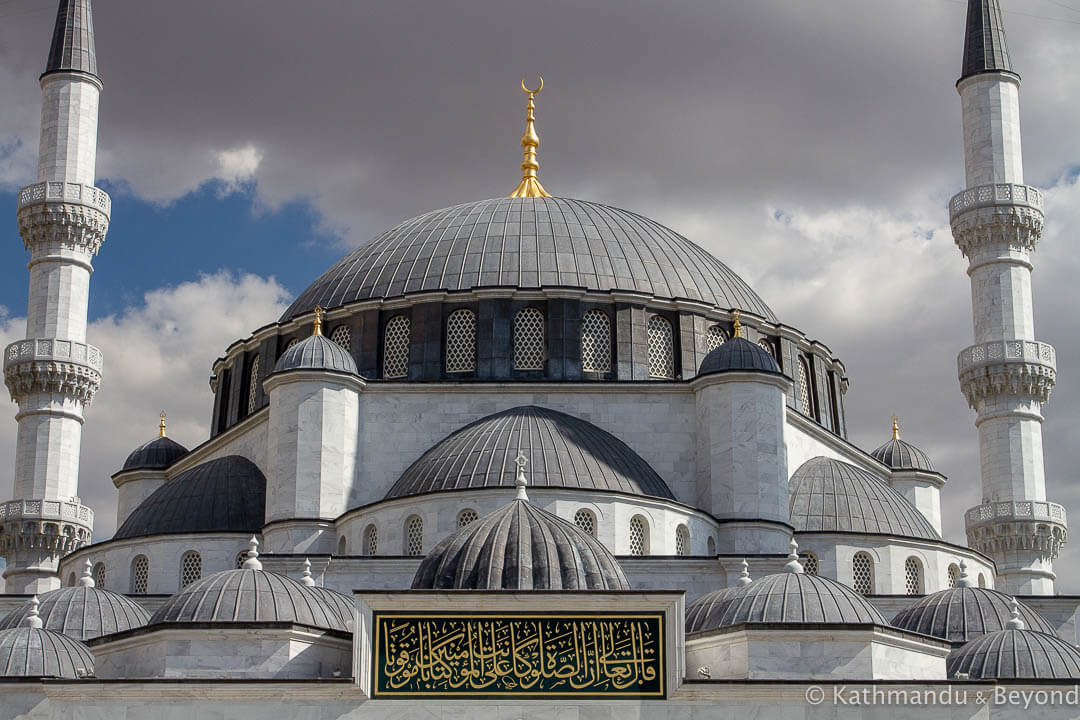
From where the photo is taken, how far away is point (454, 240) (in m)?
27.1

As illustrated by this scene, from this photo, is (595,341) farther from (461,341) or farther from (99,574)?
(99,574)

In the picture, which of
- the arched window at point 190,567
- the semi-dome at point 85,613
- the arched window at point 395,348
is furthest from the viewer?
the arched window at point 395,348

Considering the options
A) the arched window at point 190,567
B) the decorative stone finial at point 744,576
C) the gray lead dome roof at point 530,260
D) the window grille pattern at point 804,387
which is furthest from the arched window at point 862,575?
the arched window at point 190,567

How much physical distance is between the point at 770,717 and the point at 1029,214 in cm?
1461

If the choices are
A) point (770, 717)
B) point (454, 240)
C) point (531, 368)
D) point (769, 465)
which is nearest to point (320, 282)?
point (454, 240)

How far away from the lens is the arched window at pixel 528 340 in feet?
82.4

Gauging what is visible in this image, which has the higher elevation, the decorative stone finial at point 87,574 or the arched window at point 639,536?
the arched window at point 639,536

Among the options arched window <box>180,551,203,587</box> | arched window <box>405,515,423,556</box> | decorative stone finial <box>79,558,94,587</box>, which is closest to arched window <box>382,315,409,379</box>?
arched window <box>405,515,423,556</box>

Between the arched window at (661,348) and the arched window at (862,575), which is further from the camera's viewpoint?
the arched window at (661,348)

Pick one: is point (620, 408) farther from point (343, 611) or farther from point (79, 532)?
point (79, 532)

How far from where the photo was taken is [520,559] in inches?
672

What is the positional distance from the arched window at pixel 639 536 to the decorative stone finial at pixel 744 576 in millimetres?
1331

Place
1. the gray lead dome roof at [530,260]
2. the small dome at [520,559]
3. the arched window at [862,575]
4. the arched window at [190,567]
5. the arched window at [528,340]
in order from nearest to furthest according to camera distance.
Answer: the small dome at [520,559] < the arched window at [862,575] < the arched window at [190,567] < the arched window at [528,340] < the gray lead dome roof at [530,260]

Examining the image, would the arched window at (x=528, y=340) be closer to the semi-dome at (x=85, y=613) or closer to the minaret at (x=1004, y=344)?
the semi-dome at (x=85, y=613)
